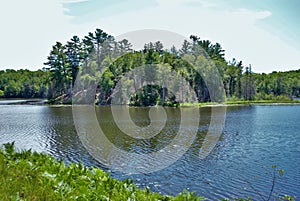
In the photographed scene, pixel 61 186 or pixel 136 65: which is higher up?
pixel 136 65

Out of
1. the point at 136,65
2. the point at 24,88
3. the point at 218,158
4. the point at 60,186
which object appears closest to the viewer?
the point at 60,186

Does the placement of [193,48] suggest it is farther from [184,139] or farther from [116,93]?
[184,139]

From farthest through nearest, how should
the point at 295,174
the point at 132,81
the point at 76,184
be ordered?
1. the point at 132,81
2. the point at 295,174
3. the point at 76,184

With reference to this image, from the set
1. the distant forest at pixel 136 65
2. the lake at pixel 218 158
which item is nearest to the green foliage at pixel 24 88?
the distant forest at pixel 136 65

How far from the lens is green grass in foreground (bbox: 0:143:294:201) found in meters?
5.23

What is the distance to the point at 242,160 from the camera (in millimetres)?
16906

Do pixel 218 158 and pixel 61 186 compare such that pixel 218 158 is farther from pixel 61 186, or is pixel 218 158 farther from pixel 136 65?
pixel 136 65

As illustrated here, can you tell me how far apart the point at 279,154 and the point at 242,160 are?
9.70ft

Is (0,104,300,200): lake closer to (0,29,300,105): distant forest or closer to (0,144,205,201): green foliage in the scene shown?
(0,144,205,201): green foliage

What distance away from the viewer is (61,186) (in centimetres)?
583

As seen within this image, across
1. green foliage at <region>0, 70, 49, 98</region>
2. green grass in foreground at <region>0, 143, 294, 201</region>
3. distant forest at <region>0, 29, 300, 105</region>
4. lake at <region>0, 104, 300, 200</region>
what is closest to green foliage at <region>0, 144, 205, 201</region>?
green grass in foreground at <region>0, 143, 294, 201</region>

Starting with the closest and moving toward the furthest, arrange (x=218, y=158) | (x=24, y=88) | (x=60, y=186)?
(x=60, y=186) < (x=218, y=158) < (x=24, y=88)

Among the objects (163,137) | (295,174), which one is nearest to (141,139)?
(163,137)

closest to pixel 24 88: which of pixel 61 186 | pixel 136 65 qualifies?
pixel 136 65
